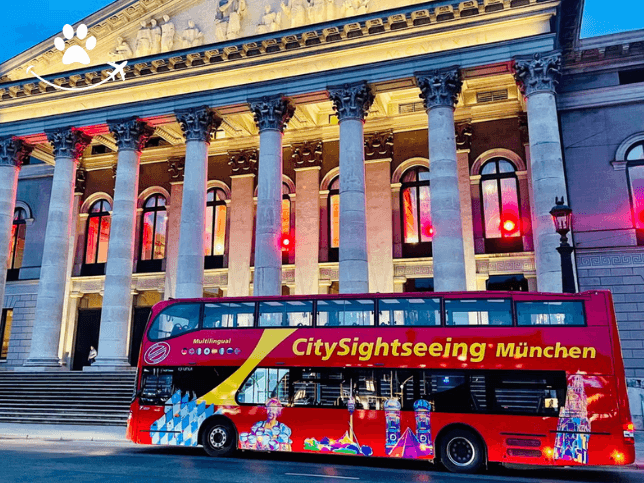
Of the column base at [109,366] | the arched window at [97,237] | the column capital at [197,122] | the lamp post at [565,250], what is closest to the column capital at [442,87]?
the lamp post at [565,250]

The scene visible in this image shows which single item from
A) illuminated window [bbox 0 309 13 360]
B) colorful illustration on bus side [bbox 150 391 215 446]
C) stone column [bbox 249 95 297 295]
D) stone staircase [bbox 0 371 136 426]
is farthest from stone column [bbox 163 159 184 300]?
colorful illustration on bus side [bbox 150 391 215 446]

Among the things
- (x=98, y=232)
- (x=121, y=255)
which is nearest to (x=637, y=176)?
(x=121, y=255)

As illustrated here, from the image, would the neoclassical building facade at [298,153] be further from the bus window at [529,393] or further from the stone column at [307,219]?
the bus window at [529,393]

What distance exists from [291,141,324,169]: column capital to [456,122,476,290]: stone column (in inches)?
286

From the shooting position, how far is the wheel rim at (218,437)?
569 inches

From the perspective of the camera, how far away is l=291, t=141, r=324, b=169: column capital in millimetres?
30750

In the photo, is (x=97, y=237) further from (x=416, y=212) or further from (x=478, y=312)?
(x=478, y=312)

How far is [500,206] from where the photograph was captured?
1087 inches

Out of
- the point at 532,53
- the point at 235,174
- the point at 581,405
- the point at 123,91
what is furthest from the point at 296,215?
the point at 581,405

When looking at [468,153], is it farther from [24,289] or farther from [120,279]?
[24,289]

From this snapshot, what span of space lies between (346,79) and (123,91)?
11.3 m

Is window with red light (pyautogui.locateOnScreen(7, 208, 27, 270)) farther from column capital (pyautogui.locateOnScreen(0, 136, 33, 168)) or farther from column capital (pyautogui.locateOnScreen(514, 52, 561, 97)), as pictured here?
column capital (pyautogui.locateOnScreen(514, 52, 561, 97))

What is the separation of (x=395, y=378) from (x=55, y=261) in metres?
20.1

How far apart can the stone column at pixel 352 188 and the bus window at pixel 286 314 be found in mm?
7894
